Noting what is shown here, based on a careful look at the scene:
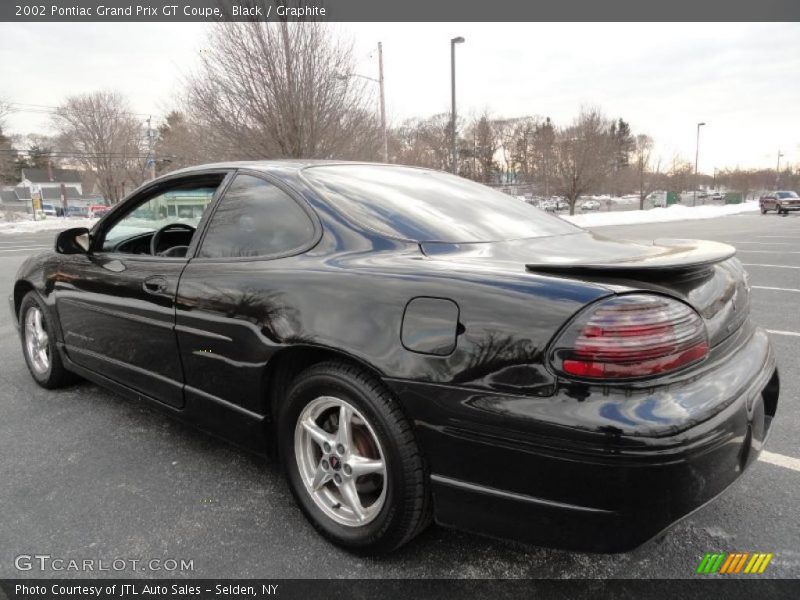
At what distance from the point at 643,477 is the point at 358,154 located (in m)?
14.1

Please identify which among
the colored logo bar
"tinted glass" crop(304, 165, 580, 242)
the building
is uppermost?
the building

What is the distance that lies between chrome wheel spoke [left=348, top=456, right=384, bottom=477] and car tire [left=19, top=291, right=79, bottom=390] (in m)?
2.63

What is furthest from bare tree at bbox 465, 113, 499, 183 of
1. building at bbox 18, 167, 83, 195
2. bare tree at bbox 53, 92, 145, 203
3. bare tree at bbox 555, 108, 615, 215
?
building at bbox 18, 167, 83, 195

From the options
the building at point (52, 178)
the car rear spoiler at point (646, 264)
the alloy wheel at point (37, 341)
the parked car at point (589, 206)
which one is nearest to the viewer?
the car rear spoiler at point (646, 264)

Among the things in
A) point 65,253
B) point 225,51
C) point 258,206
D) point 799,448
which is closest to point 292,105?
point 225,51

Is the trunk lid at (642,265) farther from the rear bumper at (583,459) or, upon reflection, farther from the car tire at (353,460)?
the car tire at (353,460)

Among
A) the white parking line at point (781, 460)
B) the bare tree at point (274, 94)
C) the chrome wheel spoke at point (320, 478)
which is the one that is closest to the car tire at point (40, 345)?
the chrome wheel spoke at point (320, 478)

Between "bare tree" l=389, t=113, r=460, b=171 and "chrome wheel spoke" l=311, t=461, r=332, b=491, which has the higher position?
"bare tree" l=389, t=113, r=460, b=171

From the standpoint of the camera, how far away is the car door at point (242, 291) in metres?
2.19

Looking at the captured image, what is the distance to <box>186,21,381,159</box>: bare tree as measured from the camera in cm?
1293

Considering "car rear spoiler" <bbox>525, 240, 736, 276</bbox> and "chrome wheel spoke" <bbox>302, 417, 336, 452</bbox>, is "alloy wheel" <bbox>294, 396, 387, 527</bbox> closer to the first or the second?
"chrome wheel spoke" <bbox>302, 417, 336, 452</bbox>

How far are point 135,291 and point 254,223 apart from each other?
82cm

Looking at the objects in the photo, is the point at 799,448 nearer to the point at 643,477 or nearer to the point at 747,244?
the point at 643,477

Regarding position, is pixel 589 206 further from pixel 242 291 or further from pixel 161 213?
pixel 242 291
